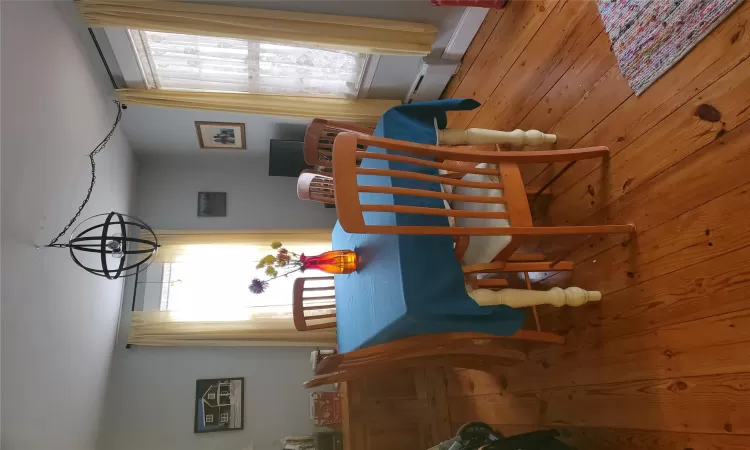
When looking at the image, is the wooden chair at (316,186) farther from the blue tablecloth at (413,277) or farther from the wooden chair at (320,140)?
the blue tablecloth at (413,277)

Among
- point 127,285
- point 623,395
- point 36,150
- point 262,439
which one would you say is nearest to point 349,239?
point 623,395

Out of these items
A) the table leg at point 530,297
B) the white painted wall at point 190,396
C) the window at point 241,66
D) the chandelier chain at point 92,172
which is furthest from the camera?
the white painted wall at point 190,396

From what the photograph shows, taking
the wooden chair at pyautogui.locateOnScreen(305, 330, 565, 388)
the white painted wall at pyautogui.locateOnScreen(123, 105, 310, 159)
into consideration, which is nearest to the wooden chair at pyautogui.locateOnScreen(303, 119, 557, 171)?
the wooden chair at pyautogui.locateOnScreen(305, 330, 565, 388)

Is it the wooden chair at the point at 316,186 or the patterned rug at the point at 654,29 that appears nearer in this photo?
the patterned rug at the point at 654,29

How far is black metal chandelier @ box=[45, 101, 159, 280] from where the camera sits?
2141mm

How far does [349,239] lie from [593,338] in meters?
1.06

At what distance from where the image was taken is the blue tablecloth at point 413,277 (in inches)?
60.1

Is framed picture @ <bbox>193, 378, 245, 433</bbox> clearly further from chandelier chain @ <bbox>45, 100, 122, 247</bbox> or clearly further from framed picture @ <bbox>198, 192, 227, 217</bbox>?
chandelier chain @ <bbox>45, 100, 122, 247</bbox>

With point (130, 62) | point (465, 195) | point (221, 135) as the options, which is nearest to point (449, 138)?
point (465, 195)

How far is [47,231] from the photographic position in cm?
223

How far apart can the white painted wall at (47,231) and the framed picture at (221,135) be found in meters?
0.63

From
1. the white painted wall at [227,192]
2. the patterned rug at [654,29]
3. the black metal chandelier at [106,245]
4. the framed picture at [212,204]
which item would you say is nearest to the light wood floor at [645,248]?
the patterned rug at [654,29]

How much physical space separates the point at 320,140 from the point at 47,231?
1.31 m

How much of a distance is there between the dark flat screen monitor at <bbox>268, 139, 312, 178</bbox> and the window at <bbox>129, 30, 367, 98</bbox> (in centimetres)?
40
